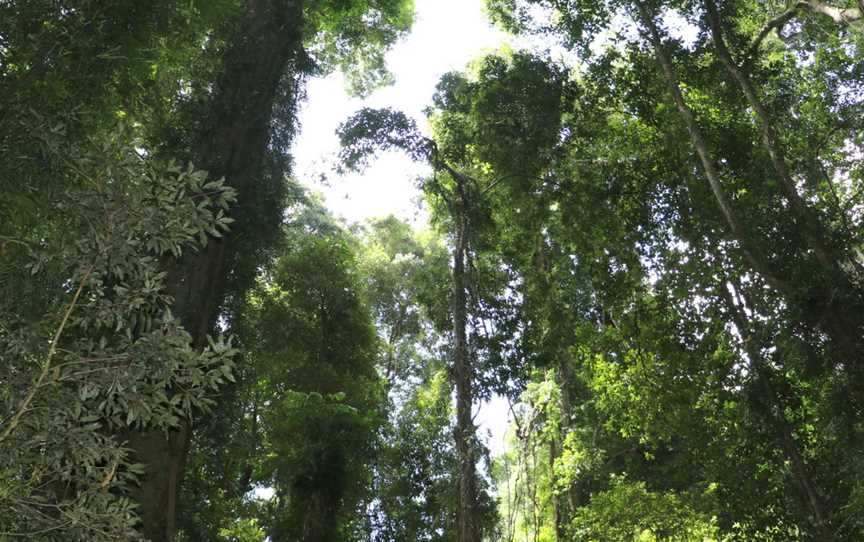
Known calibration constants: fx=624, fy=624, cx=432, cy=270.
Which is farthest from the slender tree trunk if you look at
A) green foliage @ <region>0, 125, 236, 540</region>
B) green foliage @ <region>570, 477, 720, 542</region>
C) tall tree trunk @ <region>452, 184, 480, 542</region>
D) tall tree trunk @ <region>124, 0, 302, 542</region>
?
green foliage @ <region>0, 125, 236, 540</region>

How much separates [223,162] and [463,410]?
439 centimetres

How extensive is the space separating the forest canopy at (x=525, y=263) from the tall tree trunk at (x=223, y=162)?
3cm

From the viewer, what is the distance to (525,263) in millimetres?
11906

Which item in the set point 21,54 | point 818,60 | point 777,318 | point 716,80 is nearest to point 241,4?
point 21,54

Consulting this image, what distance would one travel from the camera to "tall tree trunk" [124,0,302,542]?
505cm

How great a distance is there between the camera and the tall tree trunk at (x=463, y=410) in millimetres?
7582

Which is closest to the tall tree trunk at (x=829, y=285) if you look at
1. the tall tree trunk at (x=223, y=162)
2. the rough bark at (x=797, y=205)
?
the rough bark at (x=797, y=205)

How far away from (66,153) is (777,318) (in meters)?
8.26

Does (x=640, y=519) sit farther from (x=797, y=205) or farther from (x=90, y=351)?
(x=90, y=351)

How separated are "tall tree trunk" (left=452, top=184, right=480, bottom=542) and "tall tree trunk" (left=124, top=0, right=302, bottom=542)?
3.43 metres

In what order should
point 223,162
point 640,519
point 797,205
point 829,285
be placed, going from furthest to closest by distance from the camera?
1. point 640,519
2. point 797,205
3. point 829,285
4. point 223,162

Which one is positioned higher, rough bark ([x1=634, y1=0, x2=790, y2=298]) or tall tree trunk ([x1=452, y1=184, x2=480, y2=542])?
rough bark ([x1=634, y1=0, x2=790, y2=298])

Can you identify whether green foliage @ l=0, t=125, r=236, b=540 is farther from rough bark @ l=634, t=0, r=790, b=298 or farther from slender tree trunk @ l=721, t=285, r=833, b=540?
slender tree trunk @ l=721, t=285, r=833, b=540

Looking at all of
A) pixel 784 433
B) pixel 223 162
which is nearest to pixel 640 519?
pixel 784 433
